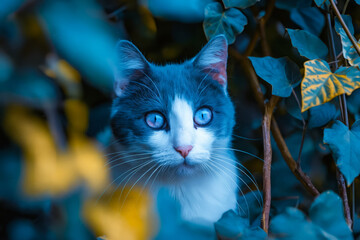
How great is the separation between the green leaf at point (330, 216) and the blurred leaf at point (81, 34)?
0.57 meters

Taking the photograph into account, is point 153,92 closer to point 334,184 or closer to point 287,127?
Result: point 287,127

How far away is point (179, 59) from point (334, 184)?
2.55 feet

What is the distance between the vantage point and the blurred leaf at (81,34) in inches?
15.0

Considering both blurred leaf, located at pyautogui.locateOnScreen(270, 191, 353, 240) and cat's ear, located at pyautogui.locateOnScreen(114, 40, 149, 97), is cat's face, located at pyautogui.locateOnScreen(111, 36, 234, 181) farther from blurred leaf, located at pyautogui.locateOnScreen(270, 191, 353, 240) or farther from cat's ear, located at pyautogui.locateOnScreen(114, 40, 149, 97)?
blurred leaf, located at pyautogui.locateOnScreen(270, 191, 353, 240)

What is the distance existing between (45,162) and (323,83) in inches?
27.1

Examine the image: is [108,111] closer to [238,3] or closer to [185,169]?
[185,169]

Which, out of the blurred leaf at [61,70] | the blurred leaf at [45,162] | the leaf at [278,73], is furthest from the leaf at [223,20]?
the blurred leaf at [45,162]

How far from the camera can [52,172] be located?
470 mm

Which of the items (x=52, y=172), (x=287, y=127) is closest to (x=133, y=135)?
(x=52, y=172)

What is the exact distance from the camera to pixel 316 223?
0.71 meters

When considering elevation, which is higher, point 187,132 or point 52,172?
point 52,172

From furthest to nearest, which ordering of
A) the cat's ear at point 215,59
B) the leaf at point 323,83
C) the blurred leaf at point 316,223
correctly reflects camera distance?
the cat's ear at point 215,59, the leaf at point 323,83, the blurred leaf at point 316,223

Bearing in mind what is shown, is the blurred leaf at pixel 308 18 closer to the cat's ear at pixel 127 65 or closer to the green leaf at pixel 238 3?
the green leaf at pixel 238 3

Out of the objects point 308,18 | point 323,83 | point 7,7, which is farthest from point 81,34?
point 308,18
